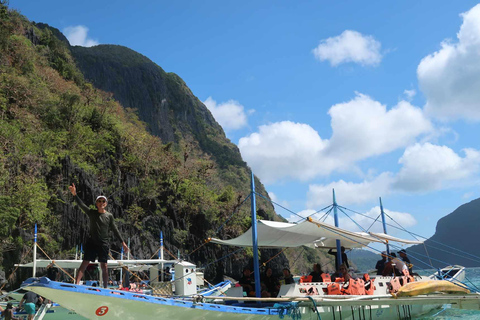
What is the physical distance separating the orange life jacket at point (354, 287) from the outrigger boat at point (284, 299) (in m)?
0.03

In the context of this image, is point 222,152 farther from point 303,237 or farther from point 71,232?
point 303,237

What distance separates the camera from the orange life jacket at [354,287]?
432 inches

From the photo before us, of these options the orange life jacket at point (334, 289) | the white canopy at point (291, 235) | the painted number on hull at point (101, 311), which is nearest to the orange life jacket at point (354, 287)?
the orange life jacket at point (334, 289)

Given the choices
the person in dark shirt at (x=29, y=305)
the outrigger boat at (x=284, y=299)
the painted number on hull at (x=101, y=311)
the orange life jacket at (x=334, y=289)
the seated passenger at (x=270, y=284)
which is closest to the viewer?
the outrigger boat at (x=284, y=299)

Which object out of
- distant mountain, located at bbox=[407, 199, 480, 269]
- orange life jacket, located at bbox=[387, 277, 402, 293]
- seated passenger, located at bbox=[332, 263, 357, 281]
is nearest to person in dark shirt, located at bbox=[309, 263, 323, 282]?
seated passenger, located at bbox=[332, 263, 357, 281]

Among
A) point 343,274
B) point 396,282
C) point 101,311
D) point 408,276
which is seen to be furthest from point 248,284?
point 101,311

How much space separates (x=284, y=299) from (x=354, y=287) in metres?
2.33

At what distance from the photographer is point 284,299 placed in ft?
32.3

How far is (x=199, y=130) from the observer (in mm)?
92938

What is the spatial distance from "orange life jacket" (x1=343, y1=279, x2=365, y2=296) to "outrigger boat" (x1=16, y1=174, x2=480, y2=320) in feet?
0.09

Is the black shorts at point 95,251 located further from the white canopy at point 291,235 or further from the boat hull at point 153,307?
the white canopy at point 291,235

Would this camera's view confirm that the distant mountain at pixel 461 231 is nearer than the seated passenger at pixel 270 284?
No

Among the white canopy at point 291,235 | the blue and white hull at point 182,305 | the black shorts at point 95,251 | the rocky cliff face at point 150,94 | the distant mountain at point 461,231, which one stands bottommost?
the blue and white hull at point 182,305

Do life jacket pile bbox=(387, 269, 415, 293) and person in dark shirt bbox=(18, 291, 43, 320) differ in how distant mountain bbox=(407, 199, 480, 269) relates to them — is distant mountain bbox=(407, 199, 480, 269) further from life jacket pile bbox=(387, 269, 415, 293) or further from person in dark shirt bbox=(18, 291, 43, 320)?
person in dark shirt bbox=(18, 291, 43, 320)
